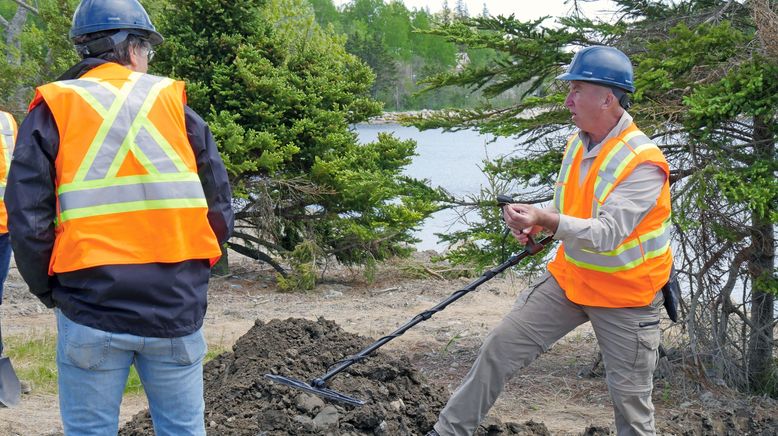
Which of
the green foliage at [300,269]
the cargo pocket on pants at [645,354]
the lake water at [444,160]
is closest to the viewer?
the cargo pocket on pants at [645,354]

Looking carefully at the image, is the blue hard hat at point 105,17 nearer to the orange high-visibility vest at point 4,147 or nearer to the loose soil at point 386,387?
the loose soil at point 386,387

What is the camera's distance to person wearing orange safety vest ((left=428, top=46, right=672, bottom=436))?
13.6 ft

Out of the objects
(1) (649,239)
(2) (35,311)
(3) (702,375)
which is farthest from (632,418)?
(2) (35,311)

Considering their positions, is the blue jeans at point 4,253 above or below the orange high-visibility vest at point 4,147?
below

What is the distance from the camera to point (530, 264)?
23.7 ft

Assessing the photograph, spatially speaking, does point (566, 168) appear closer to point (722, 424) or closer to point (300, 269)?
point (722, 424)

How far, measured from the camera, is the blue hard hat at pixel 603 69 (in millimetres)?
4320

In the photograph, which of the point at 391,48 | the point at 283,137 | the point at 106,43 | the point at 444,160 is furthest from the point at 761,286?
the point at 391,48

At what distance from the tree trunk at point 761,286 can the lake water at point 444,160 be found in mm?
3252

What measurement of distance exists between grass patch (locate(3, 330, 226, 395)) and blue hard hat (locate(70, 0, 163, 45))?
3.82 m

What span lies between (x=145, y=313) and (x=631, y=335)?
7.97ft

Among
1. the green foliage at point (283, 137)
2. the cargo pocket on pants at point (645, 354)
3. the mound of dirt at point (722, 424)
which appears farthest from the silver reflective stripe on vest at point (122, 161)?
the green foliage at point (283, 137)

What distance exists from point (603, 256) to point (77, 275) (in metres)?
2.44

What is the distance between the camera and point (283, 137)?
37.7ft
